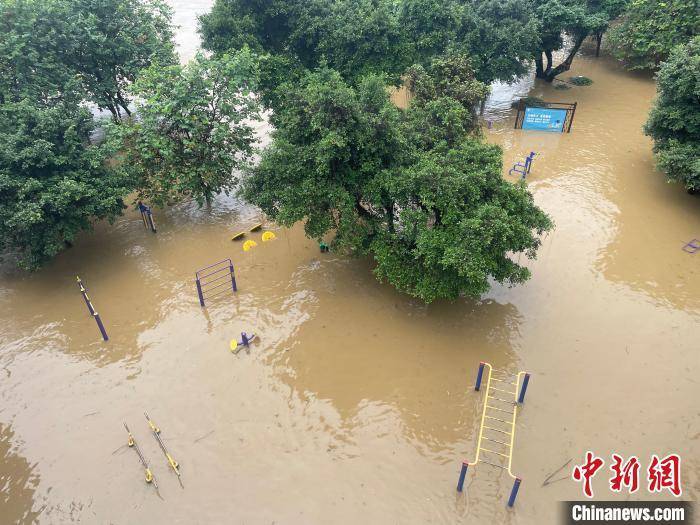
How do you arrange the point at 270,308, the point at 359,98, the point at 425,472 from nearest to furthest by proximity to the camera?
the point at 425,472
the point at 359,98
the point at 270,308

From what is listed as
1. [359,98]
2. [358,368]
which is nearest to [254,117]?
[359,98]

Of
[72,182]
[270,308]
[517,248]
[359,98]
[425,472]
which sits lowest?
[425,472]

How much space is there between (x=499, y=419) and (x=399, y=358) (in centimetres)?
284

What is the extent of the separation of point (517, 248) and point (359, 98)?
19.2ft

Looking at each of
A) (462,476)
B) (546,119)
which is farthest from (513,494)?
(546,119)

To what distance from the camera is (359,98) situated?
12.4m

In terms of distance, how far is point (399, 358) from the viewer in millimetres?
11852

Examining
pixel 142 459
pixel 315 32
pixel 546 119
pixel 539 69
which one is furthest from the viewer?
pixel 539 69

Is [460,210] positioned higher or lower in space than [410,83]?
lower

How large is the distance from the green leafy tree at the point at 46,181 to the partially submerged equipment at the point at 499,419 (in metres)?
12.2

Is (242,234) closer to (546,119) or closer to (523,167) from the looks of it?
(523,167)

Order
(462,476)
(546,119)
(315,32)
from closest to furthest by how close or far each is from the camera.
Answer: (462,476)
(315,32)
(546,119)

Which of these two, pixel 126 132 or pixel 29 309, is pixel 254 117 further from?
pixel 29 309

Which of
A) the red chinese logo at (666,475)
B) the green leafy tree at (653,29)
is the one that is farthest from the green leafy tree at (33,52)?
the green leafy tree at (653,29)
